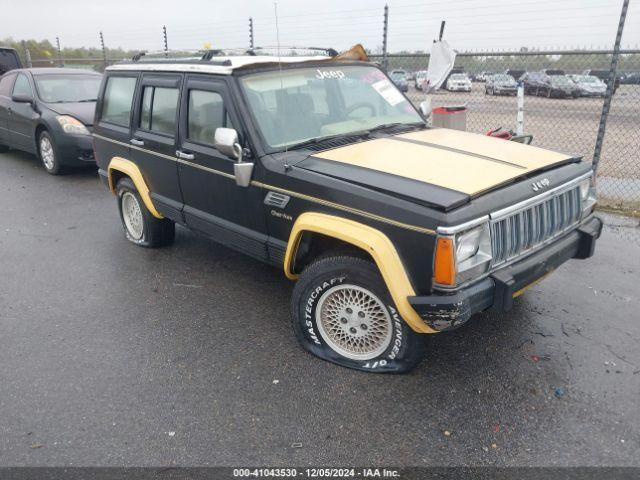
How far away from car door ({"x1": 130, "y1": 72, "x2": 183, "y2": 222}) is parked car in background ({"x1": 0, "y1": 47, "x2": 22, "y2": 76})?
11125 mm

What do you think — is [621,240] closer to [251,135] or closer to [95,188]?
[251,135]

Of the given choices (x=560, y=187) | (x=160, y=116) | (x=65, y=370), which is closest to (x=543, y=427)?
(x=560, y=187)

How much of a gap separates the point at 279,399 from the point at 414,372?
89 centimetres

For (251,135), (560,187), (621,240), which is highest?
(251,135)

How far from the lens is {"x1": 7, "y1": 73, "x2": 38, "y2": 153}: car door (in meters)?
8.83

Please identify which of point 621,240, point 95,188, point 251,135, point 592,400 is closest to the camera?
point 592,400

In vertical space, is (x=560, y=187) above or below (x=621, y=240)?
above

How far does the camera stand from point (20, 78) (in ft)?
30.7

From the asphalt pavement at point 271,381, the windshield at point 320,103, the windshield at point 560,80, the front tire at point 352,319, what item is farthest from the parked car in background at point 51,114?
the windshield at point 560,80

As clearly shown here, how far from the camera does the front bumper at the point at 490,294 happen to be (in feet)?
9.10

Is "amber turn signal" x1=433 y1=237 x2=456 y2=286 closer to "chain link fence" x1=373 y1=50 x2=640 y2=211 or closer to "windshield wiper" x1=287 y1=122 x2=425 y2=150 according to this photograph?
"windshield wiper" x1=287 y1=122 x2=425 y2=150

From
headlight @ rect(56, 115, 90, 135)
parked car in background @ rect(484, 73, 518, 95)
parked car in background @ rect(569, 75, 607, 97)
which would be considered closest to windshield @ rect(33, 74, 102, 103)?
headlight @ rect(56, 115, 90, 135)

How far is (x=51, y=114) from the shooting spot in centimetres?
843

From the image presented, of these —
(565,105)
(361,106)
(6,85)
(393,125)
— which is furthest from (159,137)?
(565,105)
